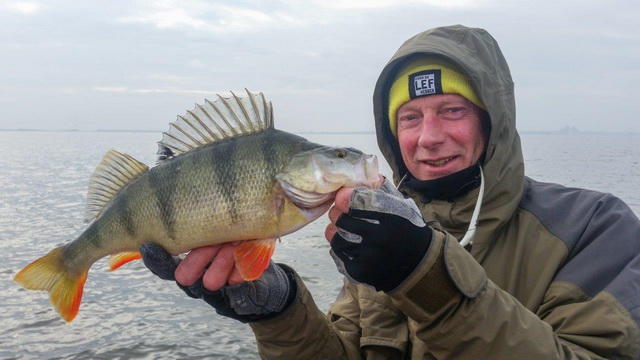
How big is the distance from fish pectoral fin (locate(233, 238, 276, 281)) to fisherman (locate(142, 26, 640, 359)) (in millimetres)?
127

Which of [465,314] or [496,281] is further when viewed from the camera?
[496,281]

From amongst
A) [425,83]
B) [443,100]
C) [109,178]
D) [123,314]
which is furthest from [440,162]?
[123,314]

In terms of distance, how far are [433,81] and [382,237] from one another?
1.59 m

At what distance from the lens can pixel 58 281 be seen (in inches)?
119

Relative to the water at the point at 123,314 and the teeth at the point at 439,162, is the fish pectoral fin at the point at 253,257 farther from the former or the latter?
the water at the point at 123,314

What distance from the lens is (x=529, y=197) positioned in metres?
3.12

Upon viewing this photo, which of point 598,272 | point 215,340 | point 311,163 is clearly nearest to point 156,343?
point 215,340

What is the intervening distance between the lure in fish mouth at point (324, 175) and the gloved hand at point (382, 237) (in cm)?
15

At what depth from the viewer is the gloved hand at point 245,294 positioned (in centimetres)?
282

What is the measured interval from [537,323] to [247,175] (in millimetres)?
1469

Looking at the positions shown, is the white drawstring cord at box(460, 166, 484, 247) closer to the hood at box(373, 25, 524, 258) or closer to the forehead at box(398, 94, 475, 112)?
the hood at box(373, 25, 524, 258)

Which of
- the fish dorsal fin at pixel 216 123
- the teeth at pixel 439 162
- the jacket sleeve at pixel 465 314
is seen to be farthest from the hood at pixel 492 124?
the fish dorsal fin at pixel 216 123

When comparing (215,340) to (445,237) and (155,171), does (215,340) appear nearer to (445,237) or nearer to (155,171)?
(155,171)

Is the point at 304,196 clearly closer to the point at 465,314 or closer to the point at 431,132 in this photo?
the point at 465,314
